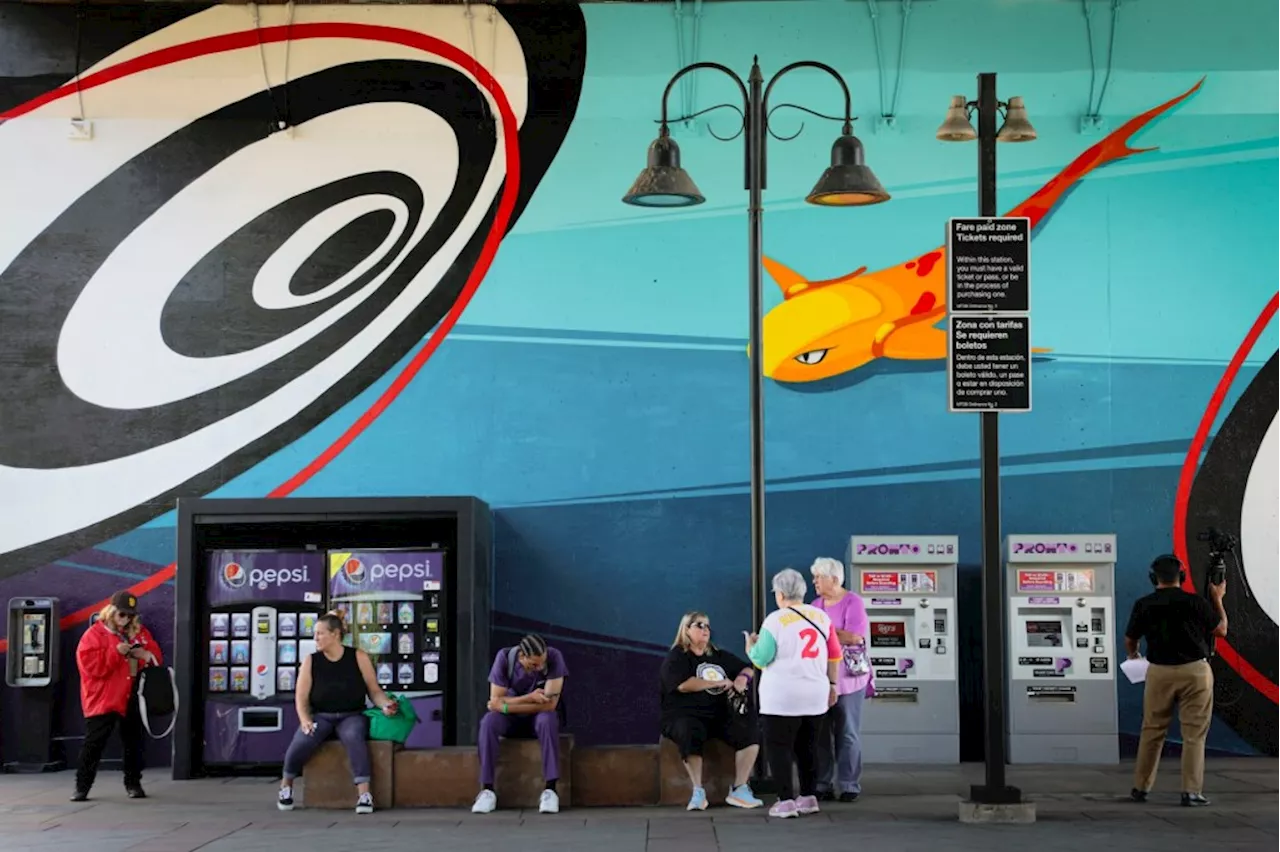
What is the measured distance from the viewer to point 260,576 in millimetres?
13109

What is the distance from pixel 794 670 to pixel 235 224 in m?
6.91

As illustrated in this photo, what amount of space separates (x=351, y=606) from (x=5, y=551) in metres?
3.24

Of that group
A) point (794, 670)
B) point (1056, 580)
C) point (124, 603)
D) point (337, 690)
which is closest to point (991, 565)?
point (794, 670)

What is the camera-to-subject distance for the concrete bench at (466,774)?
10859 mm

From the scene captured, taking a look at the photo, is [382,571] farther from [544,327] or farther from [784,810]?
[784,810]

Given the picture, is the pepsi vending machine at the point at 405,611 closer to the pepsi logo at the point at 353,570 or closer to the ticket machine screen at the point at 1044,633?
the pepsi logo at the point at 353,570

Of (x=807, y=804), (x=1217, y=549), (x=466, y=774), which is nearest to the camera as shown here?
(x=807, y=804)

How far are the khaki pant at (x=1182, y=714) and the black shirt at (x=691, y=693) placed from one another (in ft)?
9.39

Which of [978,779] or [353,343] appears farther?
[353,343]

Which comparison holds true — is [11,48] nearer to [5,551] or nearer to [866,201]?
[5,551]

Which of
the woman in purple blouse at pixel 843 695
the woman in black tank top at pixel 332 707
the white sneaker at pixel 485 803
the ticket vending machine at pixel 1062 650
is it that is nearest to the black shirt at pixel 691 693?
the woman in purple blouse at pixel 843 695

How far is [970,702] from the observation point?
13.7 metres

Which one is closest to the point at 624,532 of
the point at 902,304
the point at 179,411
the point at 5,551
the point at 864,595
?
the point at 864,595

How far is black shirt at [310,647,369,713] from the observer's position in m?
10.9
